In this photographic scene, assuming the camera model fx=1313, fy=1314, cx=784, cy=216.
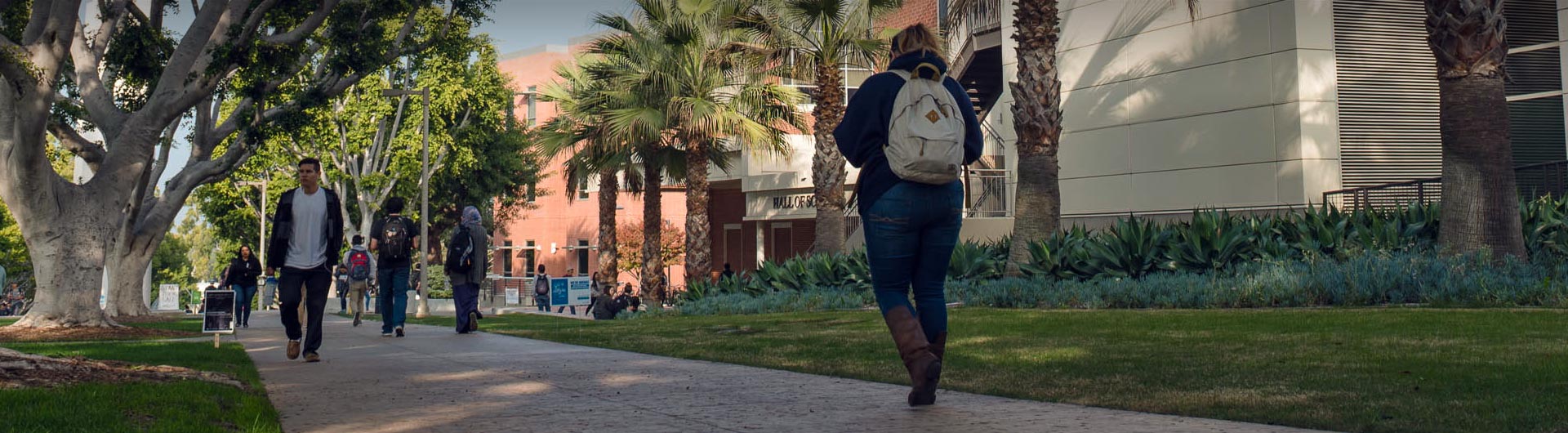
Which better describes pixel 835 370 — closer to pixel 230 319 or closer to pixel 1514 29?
pixel 230 319

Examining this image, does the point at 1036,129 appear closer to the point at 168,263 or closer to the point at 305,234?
the point at 305,234

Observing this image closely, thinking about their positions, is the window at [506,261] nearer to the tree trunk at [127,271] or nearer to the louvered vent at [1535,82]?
the tree trunk at [127,271]

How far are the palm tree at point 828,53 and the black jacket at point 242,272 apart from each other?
915 cm

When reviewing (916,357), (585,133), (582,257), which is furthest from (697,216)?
(582,257)

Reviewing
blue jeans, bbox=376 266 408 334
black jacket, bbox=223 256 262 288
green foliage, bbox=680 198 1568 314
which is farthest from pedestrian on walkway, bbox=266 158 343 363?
black jacket, bbox=223 256 262 288

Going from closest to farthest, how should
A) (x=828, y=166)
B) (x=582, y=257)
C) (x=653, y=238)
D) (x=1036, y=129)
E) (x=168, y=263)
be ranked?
(x=1036, y=129), (x=828, y=166), (x=653, y=238), (x=582, y=257), (x=168, y=263)

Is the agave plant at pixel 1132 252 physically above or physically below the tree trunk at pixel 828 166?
below

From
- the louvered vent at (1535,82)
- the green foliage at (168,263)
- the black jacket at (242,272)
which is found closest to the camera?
the black jacket at (242,272)

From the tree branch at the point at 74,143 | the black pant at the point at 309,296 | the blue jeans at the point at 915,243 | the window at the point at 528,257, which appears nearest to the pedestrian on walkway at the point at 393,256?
the black pant at the point at 309,296

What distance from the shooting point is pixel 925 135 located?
5.39 metres

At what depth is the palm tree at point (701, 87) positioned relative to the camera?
998 inches

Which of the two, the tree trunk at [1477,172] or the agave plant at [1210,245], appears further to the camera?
the agave plant at [1210,245]

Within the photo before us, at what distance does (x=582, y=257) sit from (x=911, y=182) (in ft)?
190

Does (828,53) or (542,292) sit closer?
(828,53)
